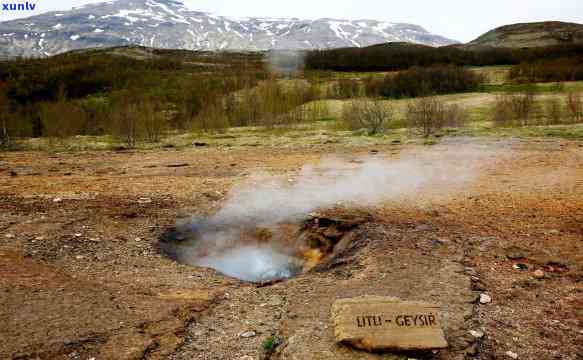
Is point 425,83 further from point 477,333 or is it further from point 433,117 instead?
point 477,333

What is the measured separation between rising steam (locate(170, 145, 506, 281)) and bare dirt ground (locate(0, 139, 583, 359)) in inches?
18.1

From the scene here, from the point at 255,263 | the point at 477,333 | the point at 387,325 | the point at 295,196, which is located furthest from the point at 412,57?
the point at 387,325

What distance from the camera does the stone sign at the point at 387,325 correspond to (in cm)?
334

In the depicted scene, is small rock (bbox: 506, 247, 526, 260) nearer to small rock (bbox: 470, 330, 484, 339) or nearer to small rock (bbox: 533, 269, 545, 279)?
small rock (bbox: 533, 269, 545, 279)

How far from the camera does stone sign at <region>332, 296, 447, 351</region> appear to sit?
334 cm

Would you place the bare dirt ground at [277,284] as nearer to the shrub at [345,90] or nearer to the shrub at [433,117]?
the shrub at [433,117]

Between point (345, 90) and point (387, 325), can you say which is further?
point (345, 90)

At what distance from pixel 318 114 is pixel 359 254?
18.5 m

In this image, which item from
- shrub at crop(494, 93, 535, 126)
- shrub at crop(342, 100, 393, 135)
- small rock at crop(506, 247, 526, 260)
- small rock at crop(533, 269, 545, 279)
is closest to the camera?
small rock at crop(533, 269, 545, 279)

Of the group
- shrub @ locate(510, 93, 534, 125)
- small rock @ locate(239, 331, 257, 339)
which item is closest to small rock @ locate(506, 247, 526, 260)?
small rock @ locate(239, 331, 257, 339)

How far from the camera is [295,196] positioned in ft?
25.4

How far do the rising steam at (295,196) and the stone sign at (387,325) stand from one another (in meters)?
1.93

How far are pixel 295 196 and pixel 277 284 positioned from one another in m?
3.05

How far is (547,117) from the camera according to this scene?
17.6 meters
